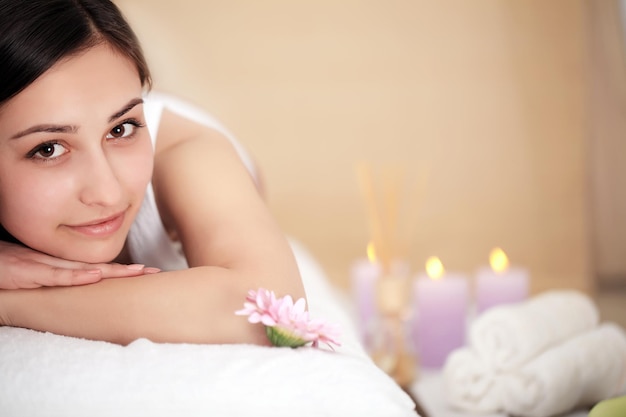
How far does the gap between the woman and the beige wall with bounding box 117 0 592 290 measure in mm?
1551

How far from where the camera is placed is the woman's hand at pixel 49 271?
1.03 metres

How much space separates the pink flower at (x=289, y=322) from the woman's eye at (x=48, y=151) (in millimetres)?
312

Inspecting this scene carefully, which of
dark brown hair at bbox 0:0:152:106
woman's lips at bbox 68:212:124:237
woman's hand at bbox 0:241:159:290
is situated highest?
dark brown hair at bbox 0:0:152:106

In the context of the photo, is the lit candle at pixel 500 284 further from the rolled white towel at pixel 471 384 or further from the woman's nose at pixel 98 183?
the woman's nose at pixel 98 183

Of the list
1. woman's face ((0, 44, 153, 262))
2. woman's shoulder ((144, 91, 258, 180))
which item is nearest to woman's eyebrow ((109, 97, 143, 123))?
woman's face ((0, 44, 153, 262))

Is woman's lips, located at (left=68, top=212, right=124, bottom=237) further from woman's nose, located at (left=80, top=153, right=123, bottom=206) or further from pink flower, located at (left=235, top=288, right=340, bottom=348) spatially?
pink flower, located at (left=235, top=288, right=340, bottom=348)

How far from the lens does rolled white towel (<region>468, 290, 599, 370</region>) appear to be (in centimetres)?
127

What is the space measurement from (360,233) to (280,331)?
1.84 metres

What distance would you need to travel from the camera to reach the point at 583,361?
4.07 feet

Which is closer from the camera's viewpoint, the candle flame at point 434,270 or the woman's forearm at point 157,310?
the woman's forearm at point 157,310

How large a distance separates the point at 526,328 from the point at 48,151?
0.81 m

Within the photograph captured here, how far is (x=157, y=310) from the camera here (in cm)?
96

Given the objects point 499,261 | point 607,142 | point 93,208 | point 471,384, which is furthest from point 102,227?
point 607,142

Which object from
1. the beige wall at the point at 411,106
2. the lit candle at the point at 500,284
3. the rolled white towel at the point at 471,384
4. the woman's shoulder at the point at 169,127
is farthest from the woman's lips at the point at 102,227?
the beige wall at the point at 411,106
